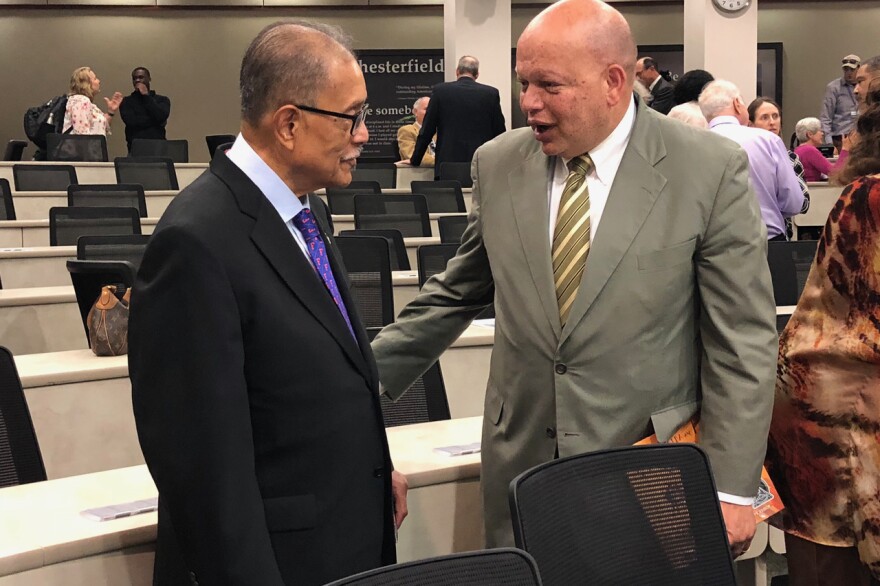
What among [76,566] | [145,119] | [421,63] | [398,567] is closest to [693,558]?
[398,567]

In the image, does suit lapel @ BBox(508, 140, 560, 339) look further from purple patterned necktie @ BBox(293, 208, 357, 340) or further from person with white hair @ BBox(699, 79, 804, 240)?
person with white hair @ BBox(699, 79, 804, 240)

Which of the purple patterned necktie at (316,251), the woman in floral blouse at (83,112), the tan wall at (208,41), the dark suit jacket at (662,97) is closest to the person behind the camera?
the purple patterned necktie at (316,251)

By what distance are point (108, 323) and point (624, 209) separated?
204 centimetres

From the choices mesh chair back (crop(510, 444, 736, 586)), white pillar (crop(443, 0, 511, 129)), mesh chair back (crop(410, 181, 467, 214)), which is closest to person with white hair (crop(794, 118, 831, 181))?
mesh chair back (crop(410, 181, 467, 214))

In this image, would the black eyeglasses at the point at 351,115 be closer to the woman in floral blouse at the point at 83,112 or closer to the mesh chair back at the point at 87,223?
the mesh chair back at the point at 87,223

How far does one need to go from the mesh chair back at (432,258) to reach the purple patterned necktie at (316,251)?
2.95 meters

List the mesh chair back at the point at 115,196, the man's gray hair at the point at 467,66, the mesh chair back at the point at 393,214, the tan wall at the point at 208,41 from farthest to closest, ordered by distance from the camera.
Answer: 1. the tan wall at the point at 208,41
2. the man's gray hair at the point at 467,66
3. the mesh chair back at the point at 115,196
4. the mesh chair back at the point at 393,214

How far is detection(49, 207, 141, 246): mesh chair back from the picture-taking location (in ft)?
20.1

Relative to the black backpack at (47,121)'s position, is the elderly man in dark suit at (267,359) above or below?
below

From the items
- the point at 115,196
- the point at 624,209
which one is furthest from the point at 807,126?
the point at 624,209

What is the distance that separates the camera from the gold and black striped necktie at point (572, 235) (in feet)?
6.78

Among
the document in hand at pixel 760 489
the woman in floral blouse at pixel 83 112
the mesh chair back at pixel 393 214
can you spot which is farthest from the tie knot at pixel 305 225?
the woman in floral blouse at pixel 83 112

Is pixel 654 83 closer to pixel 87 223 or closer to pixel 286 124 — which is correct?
pixel 87 223

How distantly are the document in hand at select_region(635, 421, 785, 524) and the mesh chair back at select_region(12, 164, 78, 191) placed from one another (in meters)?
7.77
